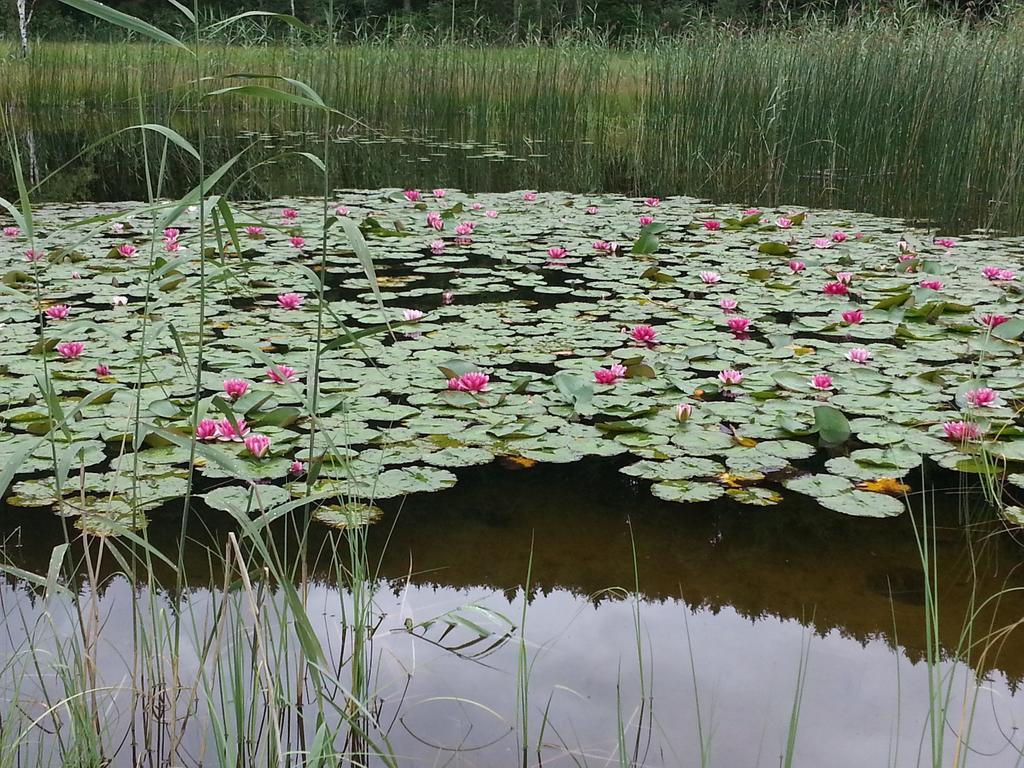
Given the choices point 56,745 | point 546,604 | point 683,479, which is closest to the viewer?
point 56,745

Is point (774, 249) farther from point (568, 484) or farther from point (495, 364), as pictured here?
point (568, 484)

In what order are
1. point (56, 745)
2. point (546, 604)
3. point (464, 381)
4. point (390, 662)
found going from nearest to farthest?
point (56, 745) → point (390, 662) → point (546, 604) → point (464, 381)

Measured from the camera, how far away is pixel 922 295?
305 centimetres

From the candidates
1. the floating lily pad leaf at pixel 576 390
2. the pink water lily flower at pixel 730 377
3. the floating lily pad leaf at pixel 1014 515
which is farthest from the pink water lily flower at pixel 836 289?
the floating lily pad leaf at pixel 1014 515

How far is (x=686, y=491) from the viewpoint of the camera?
1835mm

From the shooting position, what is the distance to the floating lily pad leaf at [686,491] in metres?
1.82

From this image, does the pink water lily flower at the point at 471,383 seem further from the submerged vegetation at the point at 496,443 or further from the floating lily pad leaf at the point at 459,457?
the floating lily pad leaf at the point at 459,457

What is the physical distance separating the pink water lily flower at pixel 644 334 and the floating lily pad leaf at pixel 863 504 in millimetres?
888

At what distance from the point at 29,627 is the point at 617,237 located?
3.17 meters

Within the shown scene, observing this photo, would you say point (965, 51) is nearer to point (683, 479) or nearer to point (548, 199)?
point (548, 199)

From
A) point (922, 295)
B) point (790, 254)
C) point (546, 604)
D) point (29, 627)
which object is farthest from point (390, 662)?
point (790, 254)

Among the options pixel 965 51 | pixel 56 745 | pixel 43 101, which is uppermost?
pixel 965 51

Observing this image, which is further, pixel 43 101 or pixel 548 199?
pixel 43 101

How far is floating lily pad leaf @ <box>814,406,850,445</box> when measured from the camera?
2.01 metres
